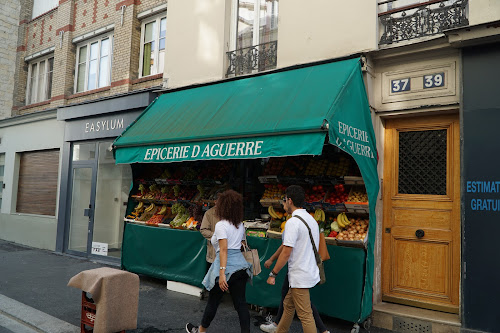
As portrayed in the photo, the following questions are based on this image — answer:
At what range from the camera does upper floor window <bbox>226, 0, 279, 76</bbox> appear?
799 centimetres

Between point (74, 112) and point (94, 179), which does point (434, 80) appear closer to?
point (94, 179)

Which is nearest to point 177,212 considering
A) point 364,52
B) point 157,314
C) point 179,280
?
point 179,280

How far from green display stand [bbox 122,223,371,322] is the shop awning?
1546 millimetres

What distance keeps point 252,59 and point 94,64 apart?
6.56m

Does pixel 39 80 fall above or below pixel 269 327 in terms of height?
above

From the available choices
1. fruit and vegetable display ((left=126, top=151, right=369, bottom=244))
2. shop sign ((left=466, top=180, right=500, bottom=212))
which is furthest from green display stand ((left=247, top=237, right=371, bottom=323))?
shop sign ((left=466, top=180, right=500, bottom=212))

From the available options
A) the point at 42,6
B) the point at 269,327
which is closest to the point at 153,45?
the point at 42,6

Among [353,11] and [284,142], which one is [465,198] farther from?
[353,11]

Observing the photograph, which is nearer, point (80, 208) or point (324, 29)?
point (324, 29)

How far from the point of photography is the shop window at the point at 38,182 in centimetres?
1269

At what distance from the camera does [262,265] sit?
259 inches

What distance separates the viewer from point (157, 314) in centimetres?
629

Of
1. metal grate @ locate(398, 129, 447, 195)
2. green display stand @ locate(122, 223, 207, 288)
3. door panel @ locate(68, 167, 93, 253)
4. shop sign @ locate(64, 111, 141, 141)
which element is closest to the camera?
metal grate @ locate(398, 129, 447, 195)

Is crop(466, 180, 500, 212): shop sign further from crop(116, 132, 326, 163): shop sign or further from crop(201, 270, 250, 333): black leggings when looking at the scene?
crop(201, 270, 250, 333): black leggings
